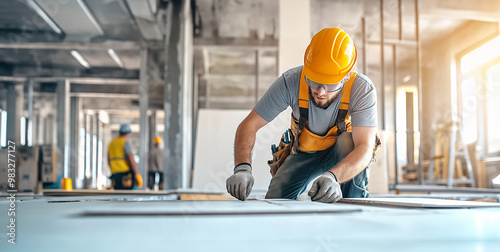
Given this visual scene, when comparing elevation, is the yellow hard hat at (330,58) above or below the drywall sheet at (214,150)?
above

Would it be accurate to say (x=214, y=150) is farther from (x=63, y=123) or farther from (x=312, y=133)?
(x=63, y=123)

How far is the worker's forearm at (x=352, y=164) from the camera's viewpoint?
2.16 meters

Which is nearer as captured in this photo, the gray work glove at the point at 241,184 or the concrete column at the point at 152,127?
the gray work glove at the point at 241,184

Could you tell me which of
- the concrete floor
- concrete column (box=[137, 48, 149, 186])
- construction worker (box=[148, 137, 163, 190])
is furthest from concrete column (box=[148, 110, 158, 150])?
the concrete floor

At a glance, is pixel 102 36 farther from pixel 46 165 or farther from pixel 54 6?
pixel 46 165

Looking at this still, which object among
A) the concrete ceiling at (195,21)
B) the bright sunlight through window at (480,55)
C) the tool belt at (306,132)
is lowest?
the tool belt at (306,132)

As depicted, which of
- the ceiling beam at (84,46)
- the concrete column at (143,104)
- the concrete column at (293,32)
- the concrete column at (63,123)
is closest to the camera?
the concrete column at (293,32)

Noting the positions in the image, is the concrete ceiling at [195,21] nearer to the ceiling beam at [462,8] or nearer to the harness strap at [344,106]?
the ceiling beam at [462,8]

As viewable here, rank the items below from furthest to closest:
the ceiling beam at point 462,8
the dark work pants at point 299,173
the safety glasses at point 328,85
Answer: the ceiling beam at point 462,8 < the dark work pants at point 299,173 < the safety glasses at point 328,85

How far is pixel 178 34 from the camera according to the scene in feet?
20.5

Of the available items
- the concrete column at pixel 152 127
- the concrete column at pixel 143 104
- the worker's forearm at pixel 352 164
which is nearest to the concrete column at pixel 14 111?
the concrete column at pixel 143 104

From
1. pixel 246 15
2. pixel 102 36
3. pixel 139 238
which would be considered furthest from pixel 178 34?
pixel 139 238

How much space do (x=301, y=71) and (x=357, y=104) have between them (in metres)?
0.39

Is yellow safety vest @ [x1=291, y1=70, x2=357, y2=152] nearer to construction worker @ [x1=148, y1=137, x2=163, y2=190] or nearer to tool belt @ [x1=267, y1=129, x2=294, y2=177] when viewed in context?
tool belt @ [x1=267, y1=129, x2=294, y2=177]
